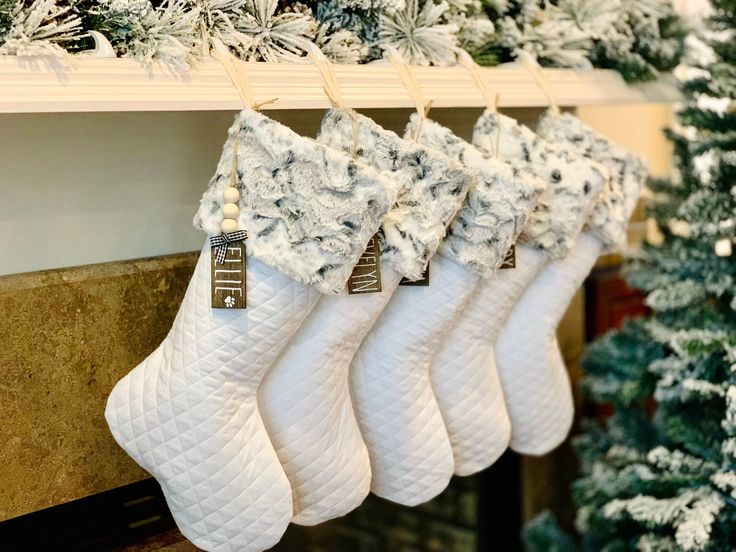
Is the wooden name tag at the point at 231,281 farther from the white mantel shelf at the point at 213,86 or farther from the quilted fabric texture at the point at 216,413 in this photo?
the white mantel shelf at the point at 213,86

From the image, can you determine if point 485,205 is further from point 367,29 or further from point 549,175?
point 367,29

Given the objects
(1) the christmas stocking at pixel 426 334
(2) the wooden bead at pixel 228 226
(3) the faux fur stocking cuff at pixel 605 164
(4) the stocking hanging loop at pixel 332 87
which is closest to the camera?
(2) the wooden bead at pixel 228 226

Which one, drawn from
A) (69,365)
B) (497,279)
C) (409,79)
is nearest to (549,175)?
(497,279)

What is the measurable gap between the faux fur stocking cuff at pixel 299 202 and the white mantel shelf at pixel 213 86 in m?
0.06

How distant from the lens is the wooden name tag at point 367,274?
110cm

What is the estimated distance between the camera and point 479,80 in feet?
4.27

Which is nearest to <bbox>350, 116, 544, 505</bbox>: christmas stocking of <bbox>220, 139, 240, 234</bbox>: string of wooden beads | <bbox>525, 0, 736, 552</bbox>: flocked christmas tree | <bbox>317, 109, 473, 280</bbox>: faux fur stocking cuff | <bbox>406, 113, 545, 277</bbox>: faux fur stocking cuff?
<bbox>406, 113, 545, 277</bbox>: faux fur stocking cuff

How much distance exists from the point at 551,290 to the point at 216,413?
67 centimetres

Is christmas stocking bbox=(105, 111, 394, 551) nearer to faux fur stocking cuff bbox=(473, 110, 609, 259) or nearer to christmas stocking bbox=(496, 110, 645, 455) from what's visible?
faux fur stocking cuff bbox=(473, 110, 609, 259)

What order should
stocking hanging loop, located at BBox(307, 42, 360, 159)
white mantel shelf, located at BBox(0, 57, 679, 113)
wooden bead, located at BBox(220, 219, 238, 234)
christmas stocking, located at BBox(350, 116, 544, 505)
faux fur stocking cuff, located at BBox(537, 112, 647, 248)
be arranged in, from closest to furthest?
white mantel shelf, located at BBox(0, 57, 679, 113), wooden bead, located at BBox(220, 219, 238, 234), stocking hanging loop, located at BBox(307, 42, 360, 159), christmas stocking, located at BBox(350, 116, 544, 505), faux fur stocking cuff, located at BBox(537, 112, 647, 248)

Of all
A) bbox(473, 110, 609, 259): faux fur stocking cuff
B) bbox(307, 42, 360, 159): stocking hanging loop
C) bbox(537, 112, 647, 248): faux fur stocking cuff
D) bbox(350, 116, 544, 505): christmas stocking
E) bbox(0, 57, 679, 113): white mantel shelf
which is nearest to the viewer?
bbox(0, 57, 679, 113): white mantel shelf

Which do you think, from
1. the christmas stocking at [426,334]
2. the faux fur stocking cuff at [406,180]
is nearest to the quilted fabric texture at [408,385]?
the christmas stocking at [426,334]

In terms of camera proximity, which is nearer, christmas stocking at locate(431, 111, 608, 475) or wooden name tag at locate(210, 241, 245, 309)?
wooden name tag at locate(210, 241, 245, 309)

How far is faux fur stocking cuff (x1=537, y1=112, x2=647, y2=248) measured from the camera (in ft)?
4.73
